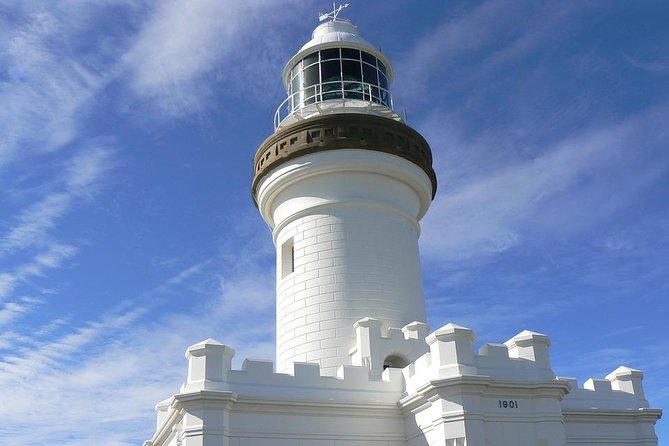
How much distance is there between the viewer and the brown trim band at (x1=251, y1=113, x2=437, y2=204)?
17922 mm

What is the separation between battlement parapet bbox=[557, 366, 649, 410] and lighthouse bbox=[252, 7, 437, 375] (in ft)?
12.2

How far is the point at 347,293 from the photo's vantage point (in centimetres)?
1705

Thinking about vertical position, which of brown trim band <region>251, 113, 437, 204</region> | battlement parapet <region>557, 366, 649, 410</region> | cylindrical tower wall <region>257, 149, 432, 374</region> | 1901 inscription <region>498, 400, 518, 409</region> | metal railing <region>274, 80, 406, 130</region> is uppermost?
metal railing <region>274, 80, 406, 130</region>

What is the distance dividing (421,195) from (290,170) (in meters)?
3.62

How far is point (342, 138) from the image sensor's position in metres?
17.9

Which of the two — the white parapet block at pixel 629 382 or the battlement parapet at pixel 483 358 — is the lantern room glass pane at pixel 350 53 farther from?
the white parapet block at pixel 629 382

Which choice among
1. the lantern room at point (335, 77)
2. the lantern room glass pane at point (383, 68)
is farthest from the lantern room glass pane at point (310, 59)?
the lantern room glass pane at point (383, 68)

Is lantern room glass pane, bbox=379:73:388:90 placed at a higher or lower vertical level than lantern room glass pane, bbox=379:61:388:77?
lower

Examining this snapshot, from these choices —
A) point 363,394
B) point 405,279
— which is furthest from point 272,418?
point 405,279

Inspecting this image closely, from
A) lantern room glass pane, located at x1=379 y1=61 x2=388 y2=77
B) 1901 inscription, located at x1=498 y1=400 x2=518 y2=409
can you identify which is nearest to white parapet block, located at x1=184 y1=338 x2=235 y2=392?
1901 inscription, located at x1=498 y1=400 x2=518 y2=409

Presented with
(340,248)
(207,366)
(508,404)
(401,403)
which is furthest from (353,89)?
(508,404)

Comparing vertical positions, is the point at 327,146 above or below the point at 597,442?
above

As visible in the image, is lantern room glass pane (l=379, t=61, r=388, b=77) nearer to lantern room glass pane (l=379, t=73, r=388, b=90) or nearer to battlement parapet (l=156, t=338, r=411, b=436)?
lantern room glass pane (l=379, t=73, r=388, b=90)

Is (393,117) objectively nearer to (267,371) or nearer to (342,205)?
(342,205)
